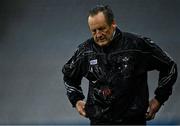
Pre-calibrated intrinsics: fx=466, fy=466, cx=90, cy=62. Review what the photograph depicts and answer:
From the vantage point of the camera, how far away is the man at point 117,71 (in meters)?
2.14

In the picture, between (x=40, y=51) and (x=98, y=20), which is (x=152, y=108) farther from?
(x=40, y=51)

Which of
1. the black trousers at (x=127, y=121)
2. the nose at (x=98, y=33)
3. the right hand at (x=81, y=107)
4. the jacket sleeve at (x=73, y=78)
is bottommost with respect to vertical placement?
the black trousers at (x=127, y=121)

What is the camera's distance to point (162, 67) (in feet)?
7.40

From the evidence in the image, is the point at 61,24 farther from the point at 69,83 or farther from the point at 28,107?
the point at 69,83

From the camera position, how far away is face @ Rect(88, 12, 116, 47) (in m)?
2.12

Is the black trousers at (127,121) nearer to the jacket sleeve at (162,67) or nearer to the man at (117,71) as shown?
the man at (117,71)

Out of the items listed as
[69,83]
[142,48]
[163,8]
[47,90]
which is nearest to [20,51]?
[47,90]

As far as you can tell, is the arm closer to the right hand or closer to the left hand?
the left hand

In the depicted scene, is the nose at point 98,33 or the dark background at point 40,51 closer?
the nose at point 98,33

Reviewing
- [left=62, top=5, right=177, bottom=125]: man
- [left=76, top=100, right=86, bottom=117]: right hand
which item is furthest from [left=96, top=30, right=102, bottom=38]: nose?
[left=76, top=100, right=86, bottom=117]: right hand

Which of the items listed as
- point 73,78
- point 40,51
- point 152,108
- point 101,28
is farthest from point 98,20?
point 40,51

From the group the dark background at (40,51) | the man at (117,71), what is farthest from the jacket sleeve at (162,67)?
the dark background at (40,51)

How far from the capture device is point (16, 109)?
429 centimetres

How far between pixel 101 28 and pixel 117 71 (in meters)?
0.22
